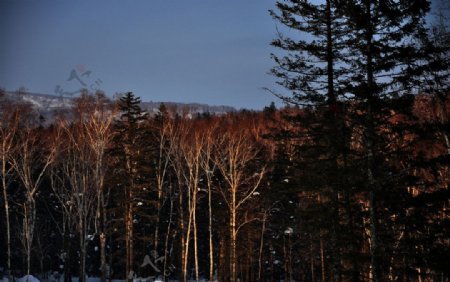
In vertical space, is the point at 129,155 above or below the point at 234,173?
above

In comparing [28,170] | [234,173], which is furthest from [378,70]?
[28,170]

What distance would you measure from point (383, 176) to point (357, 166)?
2.29ft

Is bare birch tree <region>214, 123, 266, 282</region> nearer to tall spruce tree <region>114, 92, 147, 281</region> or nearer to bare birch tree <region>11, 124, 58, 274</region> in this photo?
tall spruce tree <region>114, 92, 147, 281</region>

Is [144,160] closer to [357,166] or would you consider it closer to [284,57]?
[284,57]

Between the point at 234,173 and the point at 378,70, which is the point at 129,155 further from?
the point at 378,70

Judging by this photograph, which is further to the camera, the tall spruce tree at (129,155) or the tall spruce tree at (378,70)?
the tall spruce tree at (129,155)

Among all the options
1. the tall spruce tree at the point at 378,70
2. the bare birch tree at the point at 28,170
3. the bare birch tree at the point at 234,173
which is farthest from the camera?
the bare birch tree at the point at 234,173

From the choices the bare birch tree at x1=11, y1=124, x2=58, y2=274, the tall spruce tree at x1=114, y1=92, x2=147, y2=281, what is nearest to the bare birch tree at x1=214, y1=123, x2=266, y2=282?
the tall spruce tree at x1=114, y1=92, x2=147, y2=281

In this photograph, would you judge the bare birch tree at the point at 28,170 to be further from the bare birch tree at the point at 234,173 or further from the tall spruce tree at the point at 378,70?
the tall spruce tree at the point at 378,70

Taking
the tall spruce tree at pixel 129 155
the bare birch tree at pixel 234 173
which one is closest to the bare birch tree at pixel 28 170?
the tall spruce tree at pixel 129 155

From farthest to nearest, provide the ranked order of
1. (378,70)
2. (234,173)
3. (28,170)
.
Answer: (234,173) < (28,170) < (378,70)

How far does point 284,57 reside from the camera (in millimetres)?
16031

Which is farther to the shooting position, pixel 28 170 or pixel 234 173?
pixel 234 173

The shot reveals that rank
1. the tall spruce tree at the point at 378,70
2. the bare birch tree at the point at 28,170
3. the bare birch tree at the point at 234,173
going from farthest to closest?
the bare birch tree at the point at 234,173
the bare birch tree at the point at 28,170
the tall spruce tree at the point at 378,70
